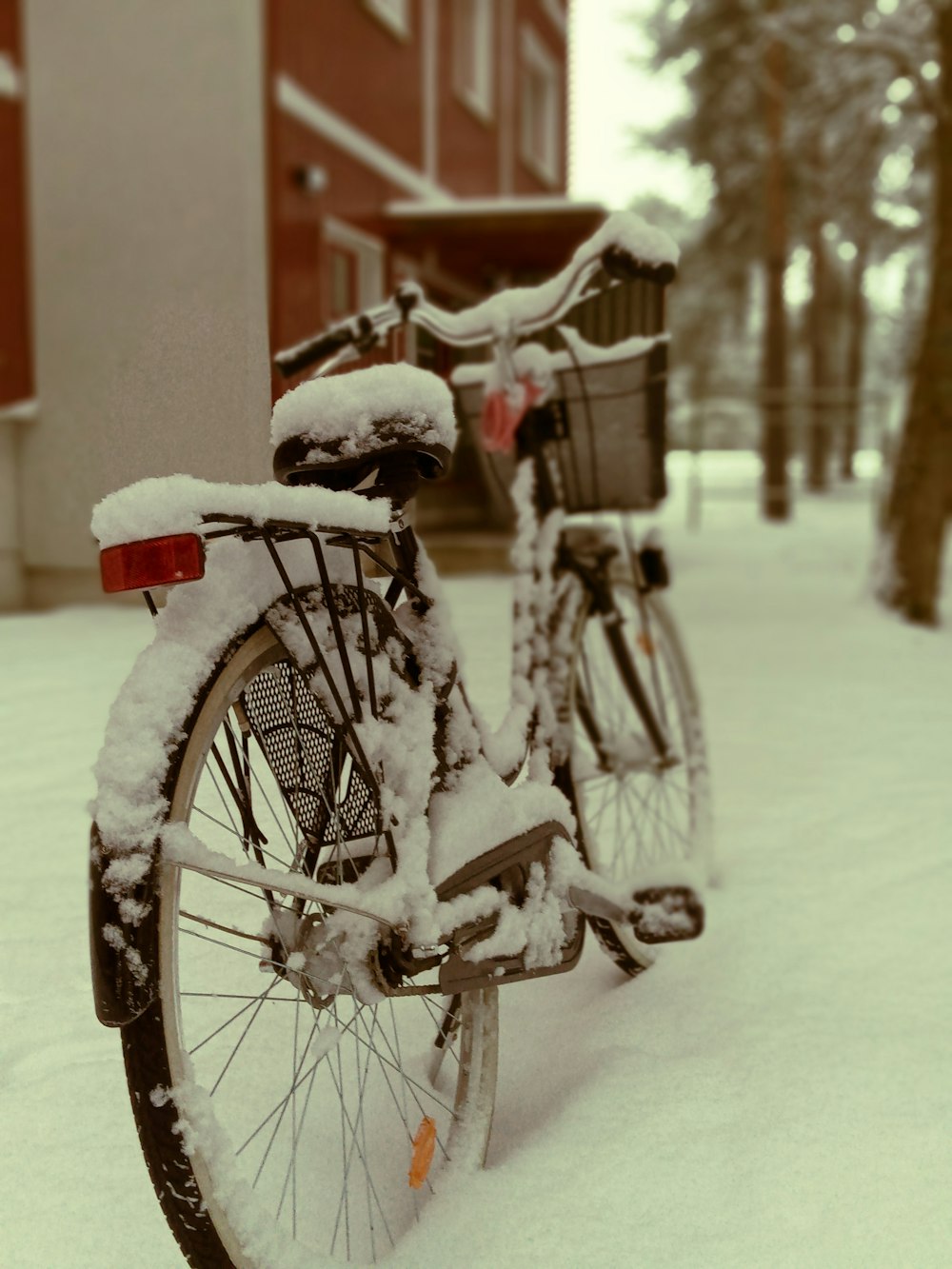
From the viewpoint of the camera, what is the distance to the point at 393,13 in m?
10.1

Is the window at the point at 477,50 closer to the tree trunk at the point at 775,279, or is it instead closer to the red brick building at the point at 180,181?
the red brick building at the point at 180,181

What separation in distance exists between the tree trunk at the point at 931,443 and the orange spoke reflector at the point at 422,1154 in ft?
21.2

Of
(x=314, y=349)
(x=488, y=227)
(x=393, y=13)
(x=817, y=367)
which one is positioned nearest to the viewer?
(x=314, y=349)

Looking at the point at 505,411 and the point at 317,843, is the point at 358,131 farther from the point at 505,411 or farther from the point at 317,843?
the point at 317,843

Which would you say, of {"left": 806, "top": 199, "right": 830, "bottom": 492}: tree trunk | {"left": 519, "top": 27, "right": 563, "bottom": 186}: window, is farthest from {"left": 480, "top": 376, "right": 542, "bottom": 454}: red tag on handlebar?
{"left": 806, "top": 199, "right": 830, "bottom": 492}: tree trunk

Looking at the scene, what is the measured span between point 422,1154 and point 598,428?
1.37 m

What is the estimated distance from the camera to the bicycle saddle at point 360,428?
1645 millimetres

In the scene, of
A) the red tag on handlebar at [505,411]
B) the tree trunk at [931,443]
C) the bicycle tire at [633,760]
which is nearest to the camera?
the red tag on handlebar at [505,411]

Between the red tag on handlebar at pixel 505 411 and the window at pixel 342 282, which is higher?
the window at pixel 342 282

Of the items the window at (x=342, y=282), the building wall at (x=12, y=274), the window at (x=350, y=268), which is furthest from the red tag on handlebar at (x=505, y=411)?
the window at (x=342, y=282)

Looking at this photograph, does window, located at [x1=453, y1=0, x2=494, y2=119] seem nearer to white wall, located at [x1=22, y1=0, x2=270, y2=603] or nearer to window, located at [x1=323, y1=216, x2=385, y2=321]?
window, located at [x1=323, y1=216, x2=385, y2=321]

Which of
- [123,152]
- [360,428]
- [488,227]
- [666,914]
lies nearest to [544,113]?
[488,227]

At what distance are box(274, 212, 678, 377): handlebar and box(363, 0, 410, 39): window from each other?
806 cm

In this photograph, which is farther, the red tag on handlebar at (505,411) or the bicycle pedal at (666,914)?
the bicycle pedal at (666,914)
